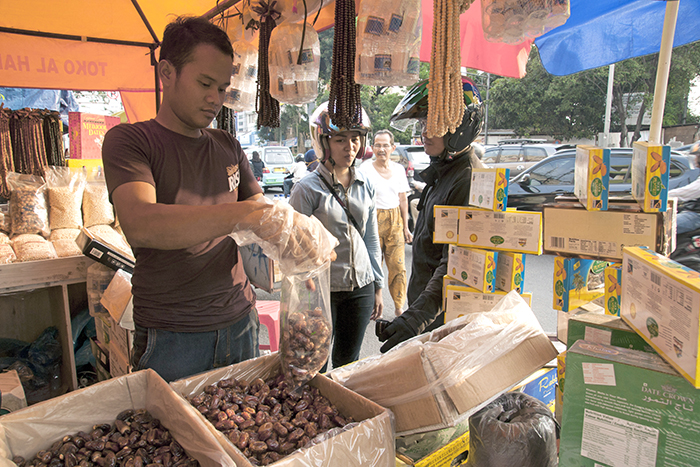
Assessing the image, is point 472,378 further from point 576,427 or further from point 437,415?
point 576,427

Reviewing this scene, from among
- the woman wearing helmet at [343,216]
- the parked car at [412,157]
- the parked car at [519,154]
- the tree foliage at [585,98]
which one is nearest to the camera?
the woman wearing helmet at [343,216]

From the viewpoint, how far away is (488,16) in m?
1.50

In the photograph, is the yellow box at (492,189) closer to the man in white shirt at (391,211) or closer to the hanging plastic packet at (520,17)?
the hanging plastic packet at (520,17)

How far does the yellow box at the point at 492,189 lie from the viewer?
1.81 meters

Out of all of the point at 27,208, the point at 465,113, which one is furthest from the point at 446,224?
the point at 27,208

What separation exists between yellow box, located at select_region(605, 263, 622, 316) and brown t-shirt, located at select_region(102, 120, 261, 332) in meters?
1.34

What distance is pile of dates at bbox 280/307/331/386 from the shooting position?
1372mm

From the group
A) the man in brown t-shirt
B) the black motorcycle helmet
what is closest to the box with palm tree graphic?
the black motorcycle helmet

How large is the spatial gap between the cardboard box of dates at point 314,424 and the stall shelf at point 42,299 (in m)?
2.20

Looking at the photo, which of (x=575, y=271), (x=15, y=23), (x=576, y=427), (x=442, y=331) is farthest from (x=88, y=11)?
(x=576, y=427)

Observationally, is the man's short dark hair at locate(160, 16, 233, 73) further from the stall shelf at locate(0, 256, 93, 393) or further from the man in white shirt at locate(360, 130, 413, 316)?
the man in white shirt at locate(360, 130, 413, 316)

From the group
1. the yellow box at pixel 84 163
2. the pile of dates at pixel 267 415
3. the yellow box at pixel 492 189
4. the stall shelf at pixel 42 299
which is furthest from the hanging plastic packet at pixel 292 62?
the yellow box at pixel 84 163

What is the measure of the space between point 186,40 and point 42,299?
299cm

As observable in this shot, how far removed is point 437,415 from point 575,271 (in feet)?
2.76
